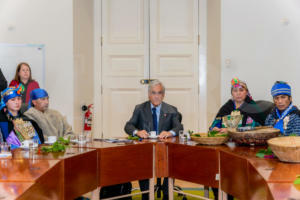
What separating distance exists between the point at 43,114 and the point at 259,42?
3.01m

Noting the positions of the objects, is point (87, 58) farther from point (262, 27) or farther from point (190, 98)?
point (262, 27)

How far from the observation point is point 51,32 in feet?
17.9

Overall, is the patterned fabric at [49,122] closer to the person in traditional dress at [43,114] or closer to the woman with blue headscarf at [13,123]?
the person in traditional dress at [43,114]

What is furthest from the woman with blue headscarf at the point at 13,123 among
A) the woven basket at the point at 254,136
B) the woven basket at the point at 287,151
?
the woven basket at the point at 287,151

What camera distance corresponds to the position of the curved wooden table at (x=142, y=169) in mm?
1896

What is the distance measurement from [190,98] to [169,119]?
1.84 metres

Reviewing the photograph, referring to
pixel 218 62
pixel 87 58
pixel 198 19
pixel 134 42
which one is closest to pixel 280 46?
pixel 218 62

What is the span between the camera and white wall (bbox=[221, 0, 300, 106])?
211 inches

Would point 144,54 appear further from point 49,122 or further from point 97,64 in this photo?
point 49,122

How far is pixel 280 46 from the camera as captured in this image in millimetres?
5422

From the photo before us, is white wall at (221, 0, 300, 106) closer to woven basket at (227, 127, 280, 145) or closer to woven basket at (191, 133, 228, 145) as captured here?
woven basket at (191, 133, 228, 145)

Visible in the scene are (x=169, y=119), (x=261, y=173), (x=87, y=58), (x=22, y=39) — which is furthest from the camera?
(x=87, y=58)

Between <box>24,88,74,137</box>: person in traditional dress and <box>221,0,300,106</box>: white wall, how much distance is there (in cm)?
227

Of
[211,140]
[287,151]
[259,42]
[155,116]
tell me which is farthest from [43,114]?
[259,42]
